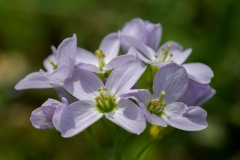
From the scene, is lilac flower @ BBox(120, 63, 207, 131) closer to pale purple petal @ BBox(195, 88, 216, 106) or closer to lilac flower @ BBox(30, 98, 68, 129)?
pale purple petal @ BBox(195, 88, 216, 106)

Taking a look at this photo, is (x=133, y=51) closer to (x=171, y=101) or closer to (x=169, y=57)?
(x=171, y=101)

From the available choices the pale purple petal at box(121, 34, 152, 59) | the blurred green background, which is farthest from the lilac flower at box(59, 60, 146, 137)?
the blurred green background

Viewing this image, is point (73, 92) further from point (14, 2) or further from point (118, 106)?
point (14, 2)

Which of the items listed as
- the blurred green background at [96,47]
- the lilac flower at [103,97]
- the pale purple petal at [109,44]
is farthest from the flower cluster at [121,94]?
the blurred green background at [96,47]

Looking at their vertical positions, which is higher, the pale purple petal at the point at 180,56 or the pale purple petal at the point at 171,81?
the pale purple petal at the point at 171,81

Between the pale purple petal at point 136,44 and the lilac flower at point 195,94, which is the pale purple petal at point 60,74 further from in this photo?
the lilac flower at point 195,94

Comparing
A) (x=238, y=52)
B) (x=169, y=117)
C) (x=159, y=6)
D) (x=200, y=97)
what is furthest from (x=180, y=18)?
(x=169, y=117)
